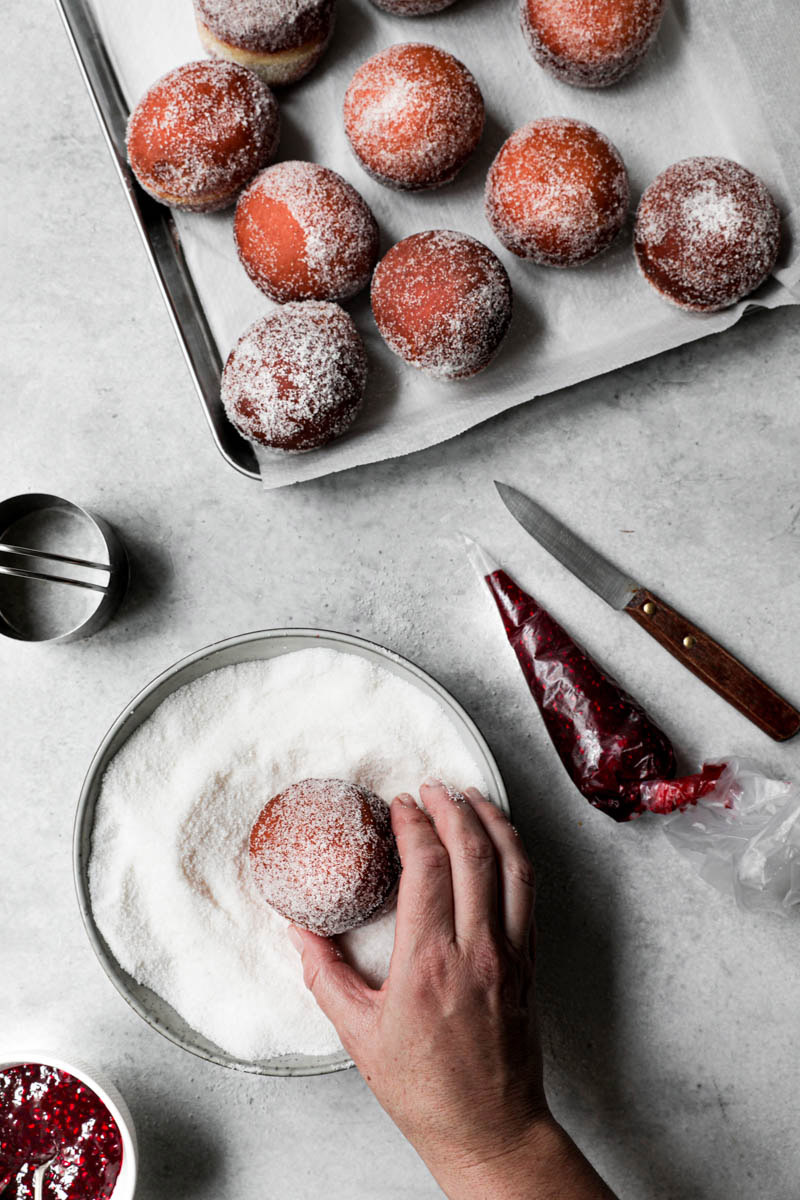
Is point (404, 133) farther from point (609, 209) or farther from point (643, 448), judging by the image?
point (643, 448)

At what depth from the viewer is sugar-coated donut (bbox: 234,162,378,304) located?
3.50ft

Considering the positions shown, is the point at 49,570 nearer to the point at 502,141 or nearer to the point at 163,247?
the point at 163,247

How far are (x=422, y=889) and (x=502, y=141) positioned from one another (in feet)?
2.81

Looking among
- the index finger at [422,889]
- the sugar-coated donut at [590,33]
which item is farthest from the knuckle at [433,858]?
the sugar-coated donut at [590,33]

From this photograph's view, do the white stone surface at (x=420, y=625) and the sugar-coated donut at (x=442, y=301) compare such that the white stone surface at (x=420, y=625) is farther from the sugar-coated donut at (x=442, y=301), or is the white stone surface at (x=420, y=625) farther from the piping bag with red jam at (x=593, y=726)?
the sugar-coated donut at (x=442, y=301)

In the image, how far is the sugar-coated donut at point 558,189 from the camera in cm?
107

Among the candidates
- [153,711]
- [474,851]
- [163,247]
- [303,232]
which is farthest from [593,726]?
[163,247]

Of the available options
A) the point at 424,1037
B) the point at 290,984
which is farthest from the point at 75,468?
the point at 424,1037

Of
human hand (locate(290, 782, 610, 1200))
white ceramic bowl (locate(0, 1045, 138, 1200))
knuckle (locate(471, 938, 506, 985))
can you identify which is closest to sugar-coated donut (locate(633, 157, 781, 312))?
human hand (locate(290, 782, 610, 1200))

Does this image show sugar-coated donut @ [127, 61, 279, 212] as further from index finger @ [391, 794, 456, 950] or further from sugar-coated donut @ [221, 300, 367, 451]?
index finger @ [391, 794, 456, 950]

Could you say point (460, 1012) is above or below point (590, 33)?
below

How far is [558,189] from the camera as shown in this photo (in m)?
1.07

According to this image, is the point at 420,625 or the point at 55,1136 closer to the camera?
the point at 55,1136

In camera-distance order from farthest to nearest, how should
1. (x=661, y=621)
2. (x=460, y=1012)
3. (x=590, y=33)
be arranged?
(x=661, y=621)
(x=590, y=33)
(x=460, y=1012)
